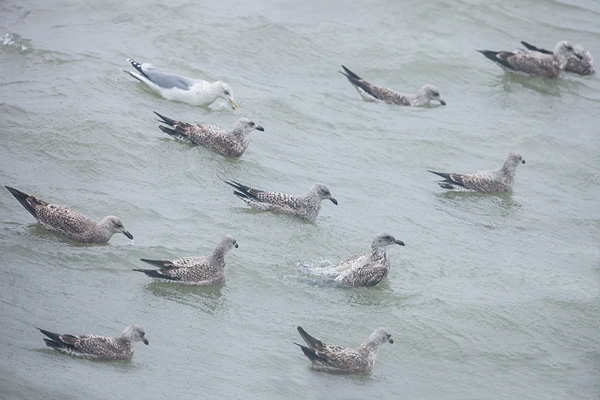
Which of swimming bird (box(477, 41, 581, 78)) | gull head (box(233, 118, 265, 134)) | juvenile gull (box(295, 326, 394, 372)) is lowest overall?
juvenile gull (box(295, 326, 394, 372))

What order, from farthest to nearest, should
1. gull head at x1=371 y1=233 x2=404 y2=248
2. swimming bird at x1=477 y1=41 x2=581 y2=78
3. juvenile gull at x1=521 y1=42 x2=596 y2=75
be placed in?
juvenile gull at x1=521 y1=42 x2=596 y2=75, swimming bird at x1=477 y1=41 x2=581 y2=78, gull head at x1=371 y1=233 x2=404 y2=248

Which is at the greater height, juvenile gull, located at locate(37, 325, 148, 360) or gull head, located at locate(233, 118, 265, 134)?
gull head, located at locate(233, 118, 265, 134)

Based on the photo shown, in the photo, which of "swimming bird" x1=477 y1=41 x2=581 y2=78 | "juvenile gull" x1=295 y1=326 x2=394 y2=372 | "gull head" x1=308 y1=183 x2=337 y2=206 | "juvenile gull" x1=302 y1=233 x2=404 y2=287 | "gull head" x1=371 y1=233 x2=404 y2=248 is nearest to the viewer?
"juvenile gull" x1=295 y1=326 x2=394 y2=372

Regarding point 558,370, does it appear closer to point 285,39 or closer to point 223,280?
point 223,280

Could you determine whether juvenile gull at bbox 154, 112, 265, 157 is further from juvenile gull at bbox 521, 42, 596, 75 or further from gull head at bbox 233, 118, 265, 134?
juvenile gull at bbox 521, 42, 596, 75

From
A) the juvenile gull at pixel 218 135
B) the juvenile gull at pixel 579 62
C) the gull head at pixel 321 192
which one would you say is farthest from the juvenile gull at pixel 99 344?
the juvenile gull at pixel 579 62

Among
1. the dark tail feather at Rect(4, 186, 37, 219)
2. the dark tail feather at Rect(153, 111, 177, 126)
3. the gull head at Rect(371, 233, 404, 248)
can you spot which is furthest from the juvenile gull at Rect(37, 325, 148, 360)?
the dark tail feather at Rect(153, 111, 177, 126)

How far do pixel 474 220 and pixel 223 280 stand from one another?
4.24 m

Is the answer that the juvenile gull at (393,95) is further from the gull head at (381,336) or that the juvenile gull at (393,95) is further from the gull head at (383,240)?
the gull head at (381,336)

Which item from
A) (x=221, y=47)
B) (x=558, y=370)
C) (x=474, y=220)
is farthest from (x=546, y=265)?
(x=221, y=47)

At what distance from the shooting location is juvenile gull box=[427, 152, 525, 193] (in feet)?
43.8

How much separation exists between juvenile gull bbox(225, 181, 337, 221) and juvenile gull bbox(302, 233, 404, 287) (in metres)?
1.42

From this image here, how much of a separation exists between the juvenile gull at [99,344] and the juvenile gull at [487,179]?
6426 mm

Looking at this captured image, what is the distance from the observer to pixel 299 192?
41.3 ft
